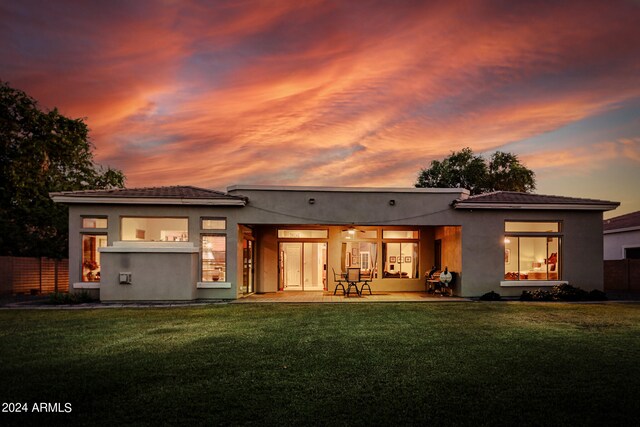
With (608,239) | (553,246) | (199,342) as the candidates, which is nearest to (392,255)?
(553,246)

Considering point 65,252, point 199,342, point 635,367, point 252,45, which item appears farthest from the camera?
point 65,252

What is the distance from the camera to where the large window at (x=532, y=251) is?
15750 millimetres

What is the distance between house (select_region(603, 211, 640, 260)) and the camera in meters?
22.5

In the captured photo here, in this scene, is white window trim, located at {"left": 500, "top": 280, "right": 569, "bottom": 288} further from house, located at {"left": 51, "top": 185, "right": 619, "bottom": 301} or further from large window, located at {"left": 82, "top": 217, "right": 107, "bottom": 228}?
large window, located at {"left": 82, "top": 217, "right": 107, "bottom": 228}

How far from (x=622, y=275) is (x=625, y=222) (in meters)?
5.71

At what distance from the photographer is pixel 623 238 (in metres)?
23.4

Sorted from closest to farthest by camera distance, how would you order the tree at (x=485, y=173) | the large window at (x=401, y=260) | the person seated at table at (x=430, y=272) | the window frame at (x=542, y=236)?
1. the window frame at (x=542, y=236)
2. the person seated at table at (x=430, y=272)
3. the large window at (x=401, y=260)
4. the tree at (x=485, y=173)

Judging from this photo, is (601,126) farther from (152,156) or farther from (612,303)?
(152,156)

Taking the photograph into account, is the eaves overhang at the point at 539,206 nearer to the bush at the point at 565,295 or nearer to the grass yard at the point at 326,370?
the bush at the point at 565,295

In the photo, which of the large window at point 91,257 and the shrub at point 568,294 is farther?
the large window at point 91,257

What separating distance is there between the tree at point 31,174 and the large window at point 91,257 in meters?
7.86

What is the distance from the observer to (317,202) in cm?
1565

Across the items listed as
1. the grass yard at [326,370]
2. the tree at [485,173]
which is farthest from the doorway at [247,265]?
the tree at [485,173]

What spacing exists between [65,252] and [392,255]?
51.3ft
